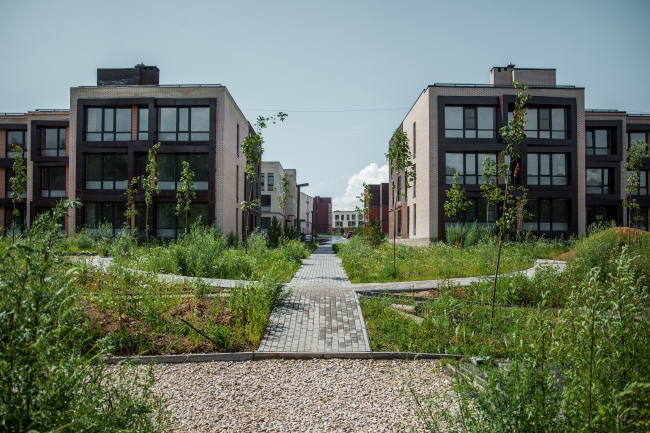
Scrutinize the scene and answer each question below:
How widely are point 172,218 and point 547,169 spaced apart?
24.1m

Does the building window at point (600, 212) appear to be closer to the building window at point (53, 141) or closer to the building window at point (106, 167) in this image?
the building window at point (106, 167)

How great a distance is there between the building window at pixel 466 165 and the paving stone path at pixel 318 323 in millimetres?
17695

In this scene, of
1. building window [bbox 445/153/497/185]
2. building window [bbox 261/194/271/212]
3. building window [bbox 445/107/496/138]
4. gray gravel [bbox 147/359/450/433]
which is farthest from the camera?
building window [bbox 261/194/271/212]

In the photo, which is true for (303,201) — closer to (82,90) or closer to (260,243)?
(82,90)

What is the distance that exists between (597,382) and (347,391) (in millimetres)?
2516

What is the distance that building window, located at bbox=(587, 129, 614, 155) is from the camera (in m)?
29.2

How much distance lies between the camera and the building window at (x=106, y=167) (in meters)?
24.4

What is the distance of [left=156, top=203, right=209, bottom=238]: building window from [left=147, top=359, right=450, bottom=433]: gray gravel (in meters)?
20.2

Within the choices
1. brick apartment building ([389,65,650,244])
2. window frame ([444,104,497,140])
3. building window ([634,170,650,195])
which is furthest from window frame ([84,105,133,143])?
building window ([634,170,650,195])

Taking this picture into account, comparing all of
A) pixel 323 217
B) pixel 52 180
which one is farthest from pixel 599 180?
pixel 323 217

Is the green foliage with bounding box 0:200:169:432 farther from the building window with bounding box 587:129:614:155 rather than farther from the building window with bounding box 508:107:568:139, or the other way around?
the building window with bounding box 587:129:614:155

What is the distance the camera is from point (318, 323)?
264 inches

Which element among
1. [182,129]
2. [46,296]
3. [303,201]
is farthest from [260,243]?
[303,201]

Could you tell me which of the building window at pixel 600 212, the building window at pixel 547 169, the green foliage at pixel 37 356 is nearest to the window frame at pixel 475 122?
the building window at pixel 547 169
